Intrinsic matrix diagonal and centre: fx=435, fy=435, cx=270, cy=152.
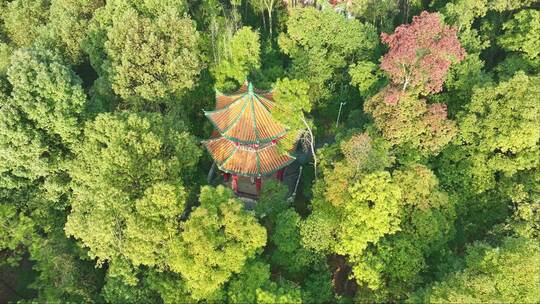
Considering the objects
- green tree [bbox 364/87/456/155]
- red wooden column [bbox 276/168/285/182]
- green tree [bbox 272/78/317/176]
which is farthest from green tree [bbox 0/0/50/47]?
green tree [bbox 364/87/456/155]

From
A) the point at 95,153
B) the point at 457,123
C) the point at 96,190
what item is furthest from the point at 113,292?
the point at 457,123

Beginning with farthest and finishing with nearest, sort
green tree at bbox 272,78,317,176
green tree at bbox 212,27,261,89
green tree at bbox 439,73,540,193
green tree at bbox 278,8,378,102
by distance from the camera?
1. green tree at bbox 278,8,378,102
2. green tree at bbox 212,27,261,89
3. green tree at bbox 272,78,317,176
4. green tree at bbox 439,73,540,193

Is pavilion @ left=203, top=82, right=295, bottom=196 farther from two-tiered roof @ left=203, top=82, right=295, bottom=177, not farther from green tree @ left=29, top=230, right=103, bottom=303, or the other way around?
green tree @ left=29, top=230, right=103, bottom=303

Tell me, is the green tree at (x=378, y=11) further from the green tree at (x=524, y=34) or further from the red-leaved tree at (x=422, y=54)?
the red-leaved tree at (x=422, y=54)

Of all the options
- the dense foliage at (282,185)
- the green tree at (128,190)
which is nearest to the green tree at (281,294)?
the dense foliage at (282,185)

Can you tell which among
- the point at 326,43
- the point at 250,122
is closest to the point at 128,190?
the point at 250,122

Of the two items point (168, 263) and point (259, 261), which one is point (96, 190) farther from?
point (259, 261)

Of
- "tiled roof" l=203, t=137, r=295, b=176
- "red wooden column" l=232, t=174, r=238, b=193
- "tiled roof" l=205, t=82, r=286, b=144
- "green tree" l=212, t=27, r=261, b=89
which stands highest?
"green tree" l=212, t=27, r=261, b=89
